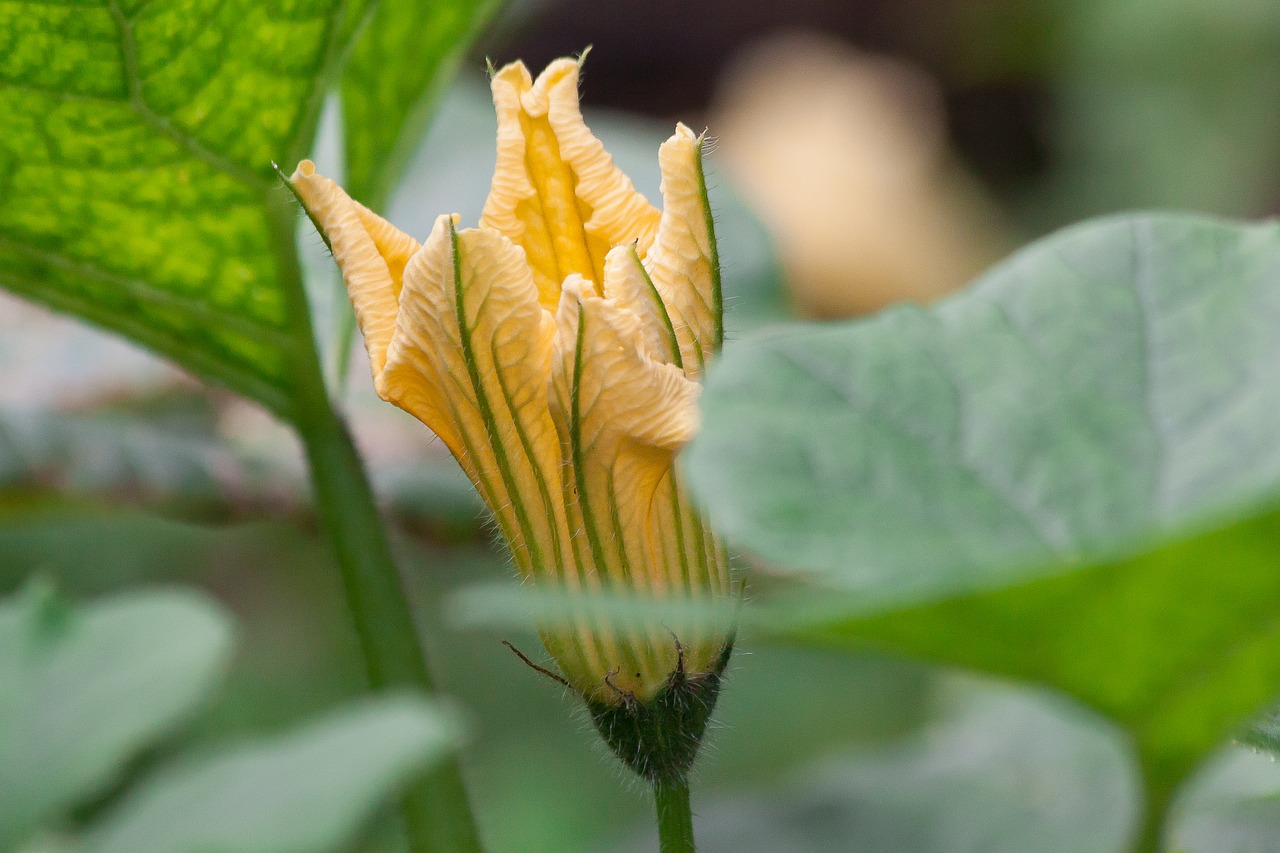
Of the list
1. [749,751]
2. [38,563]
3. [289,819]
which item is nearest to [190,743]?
[38,563]

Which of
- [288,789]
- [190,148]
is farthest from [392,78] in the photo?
[288,789]

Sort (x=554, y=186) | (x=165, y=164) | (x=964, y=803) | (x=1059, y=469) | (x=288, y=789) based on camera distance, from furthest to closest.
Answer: (x=964, y=803)
(x=165, y=164)
(x=554, y=186)
(x=1059, y=469)
(x=288, y=789)

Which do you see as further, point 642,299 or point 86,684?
point 642,299

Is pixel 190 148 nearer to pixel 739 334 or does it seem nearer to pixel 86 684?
pixel 86 684

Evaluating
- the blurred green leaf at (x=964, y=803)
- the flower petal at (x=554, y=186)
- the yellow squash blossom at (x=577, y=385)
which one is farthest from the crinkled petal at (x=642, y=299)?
the blurred green leaf at (x=964, y=803)

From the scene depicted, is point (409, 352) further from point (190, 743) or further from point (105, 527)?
point (105, 527)

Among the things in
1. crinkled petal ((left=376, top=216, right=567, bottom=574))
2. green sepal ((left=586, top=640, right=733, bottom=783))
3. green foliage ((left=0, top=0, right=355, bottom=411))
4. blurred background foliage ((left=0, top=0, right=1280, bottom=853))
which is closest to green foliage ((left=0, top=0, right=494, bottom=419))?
green foliage ((left=0, top=0, right=355, bottom=411))

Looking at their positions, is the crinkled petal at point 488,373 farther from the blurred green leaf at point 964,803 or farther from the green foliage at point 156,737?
the blurred green leaf at point 964,803
